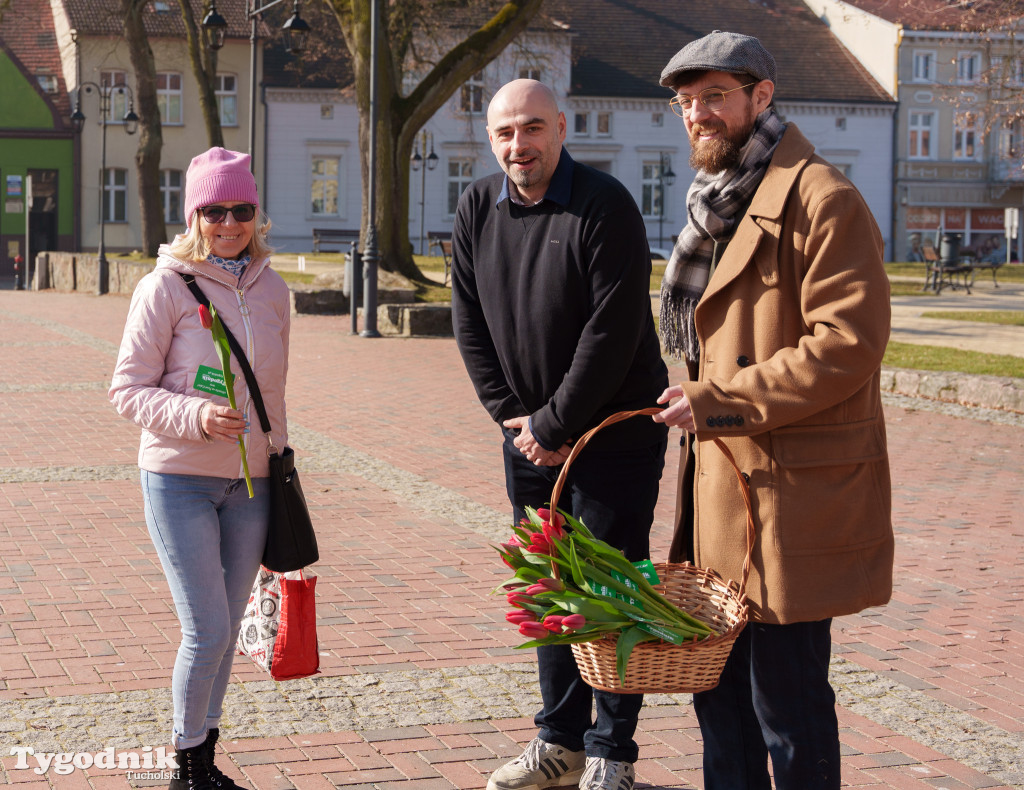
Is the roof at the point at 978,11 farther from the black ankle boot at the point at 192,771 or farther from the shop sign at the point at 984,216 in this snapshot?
the shop sign at the point at 984,216

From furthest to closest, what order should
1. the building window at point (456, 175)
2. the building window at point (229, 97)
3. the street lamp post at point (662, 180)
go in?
the building window at point (456, 175)
the building window at point (229, 97)
the street lamp post at point (662, 180)

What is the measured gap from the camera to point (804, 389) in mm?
2787

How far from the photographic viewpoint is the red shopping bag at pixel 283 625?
12.0ft

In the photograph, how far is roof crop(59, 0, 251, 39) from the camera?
49.3 metres

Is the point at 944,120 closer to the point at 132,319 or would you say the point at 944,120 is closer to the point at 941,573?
the point at 941,573

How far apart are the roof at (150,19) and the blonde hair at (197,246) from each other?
48.2 meters

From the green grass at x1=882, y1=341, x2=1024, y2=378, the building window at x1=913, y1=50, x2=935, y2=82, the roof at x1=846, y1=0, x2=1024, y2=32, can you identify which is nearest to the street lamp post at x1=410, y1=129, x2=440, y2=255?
the building window at x1=913, y1=50, x2=935, y2=82

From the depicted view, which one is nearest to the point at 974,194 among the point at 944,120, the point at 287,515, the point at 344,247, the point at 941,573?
the point at 944,120

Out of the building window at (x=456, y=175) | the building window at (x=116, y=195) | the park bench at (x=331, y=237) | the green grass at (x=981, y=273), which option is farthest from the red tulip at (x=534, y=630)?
the building window at (x=116, y=195)

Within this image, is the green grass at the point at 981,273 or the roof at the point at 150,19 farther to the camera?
the roof at the point at 150,19

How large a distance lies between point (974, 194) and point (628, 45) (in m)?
16.8

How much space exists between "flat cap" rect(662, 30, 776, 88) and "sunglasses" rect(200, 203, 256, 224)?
1.28m

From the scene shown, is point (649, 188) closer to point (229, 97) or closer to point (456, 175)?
point (456, 175)

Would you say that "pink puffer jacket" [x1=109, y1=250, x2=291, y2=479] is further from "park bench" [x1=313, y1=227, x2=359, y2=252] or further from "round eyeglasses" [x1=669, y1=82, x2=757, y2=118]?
"park bench" [x1=313, y1=227, x2=359, y2=252]
